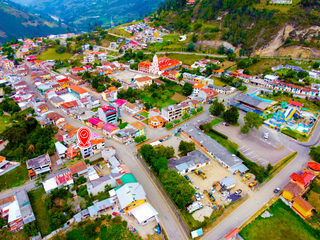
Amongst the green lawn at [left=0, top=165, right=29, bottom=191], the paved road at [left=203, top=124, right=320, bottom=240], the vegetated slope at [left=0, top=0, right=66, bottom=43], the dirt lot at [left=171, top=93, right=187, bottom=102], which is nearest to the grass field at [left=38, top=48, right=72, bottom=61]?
the dirt lot at [left=171, top=93, right=187, bottom=102]

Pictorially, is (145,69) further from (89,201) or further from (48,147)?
(89,201)

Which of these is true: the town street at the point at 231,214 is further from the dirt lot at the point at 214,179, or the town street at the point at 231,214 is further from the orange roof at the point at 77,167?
the orange roof at the point at 77,167

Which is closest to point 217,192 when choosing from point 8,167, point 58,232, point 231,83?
point 58,232

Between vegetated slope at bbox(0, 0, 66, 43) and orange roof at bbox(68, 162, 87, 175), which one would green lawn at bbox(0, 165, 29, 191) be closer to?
orange roof at bbox(68, 162, 87, 175)

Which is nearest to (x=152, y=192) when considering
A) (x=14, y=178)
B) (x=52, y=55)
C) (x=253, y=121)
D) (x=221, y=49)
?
(x=14, y=178)

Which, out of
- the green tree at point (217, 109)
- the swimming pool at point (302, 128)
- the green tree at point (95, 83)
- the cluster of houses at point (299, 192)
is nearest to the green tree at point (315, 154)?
the cluster of houses at point (299, 192)

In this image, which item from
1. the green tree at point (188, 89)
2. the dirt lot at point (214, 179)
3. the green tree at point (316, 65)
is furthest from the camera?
the green tree at point (316, 65)
